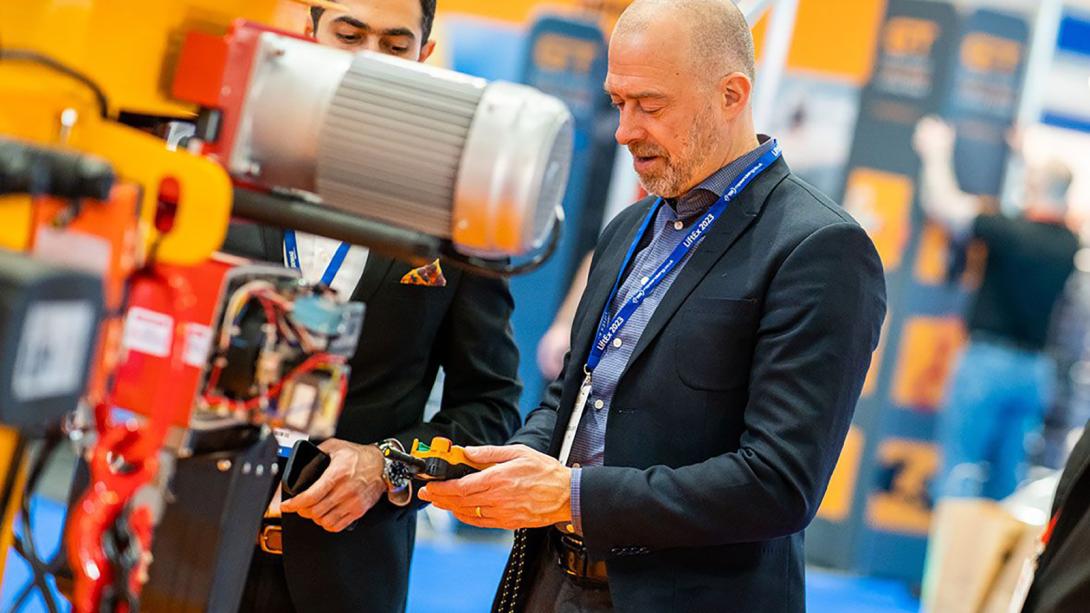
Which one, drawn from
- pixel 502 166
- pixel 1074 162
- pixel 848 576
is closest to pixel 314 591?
pixel 502 166

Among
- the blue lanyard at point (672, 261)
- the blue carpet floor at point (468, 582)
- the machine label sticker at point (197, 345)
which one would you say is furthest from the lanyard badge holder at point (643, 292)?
the blue carpet floor at point (468, 582)

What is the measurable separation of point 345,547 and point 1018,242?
17.9 ft

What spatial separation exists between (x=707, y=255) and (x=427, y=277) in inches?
17.9

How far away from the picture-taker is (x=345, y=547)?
2227 millimetres

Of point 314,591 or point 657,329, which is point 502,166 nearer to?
point 657,329

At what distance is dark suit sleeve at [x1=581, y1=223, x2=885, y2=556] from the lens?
1.92m

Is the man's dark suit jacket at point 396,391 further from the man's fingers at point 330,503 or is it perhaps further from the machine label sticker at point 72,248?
the machine label sticker at point 72,248

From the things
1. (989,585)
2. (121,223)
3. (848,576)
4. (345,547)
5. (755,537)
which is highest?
(121,223)

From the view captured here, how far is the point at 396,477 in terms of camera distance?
2102mm

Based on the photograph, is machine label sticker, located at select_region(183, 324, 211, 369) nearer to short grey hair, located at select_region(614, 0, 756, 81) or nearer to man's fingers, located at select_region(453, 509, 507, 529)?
man's fingers, located at select_region(453, 509, 507, 529)

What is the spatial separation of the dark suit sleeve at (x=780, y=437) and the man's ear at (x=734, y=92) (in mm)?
292

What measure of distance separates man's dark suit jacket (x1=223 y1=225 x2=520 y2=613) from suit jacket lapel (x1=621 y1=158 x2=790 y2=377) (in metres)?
0.40

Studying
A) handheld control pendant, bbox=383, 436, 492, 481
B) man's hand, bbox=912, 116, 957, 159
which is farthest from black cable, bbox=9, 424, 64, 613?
man's hand, bbox=912, 116, 957, 159

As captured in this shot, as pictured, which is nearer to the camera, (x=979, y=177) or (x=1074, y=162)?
(x=979, y=177)
